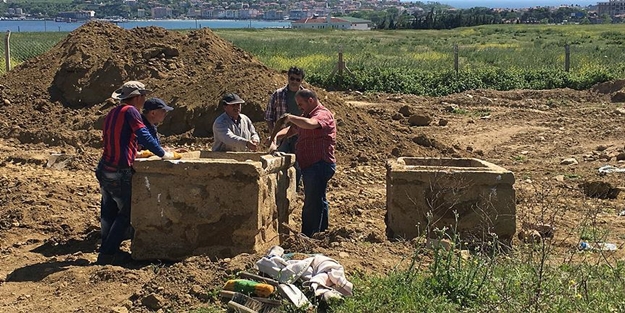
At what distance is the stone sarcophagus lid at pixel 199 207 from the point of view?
6.94 meters

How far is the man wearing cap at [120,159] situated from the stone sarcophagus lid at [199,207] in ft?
0.42

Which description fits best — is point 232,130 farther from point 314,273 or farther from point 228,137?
point 314,273

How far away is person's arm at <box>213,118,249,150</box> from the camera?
7996 mm

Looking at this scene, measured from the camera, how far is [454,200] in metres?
7.11

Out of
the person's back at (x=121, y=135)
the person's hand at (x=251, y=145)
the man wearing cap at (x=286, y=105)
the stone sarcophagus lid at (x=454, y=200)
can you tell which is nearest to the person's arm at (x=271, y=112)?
the man wearing cap at (x=286, y=105)

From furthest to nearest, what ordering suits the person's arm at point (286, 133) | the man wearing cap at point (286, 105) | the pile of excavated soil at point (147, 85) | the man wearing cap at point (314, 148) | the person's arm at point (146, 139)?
the pile of excavated soil at point (147, 85) → the man wearing cap at point (286, 105) → the person's arm at point (286, 133) → the man wearing cap at point (314, 148) → the person's arm at point (146, 139)

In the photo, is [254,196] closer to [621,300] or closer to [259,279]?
[259,279]

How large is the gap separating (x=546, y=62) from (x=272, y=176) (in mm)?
Result: 24356

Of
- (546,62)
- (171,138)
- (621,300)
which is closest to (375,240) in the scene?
(621,300)

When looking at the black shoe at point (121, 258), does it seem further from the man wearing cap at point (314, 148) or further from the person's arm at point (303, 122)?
the person's arm at point (303, 122)

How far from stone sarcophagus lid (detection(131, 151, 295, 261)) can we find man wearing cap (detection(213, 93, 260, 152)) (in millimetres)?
891

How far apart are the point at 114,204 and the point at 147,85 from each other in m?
8.11

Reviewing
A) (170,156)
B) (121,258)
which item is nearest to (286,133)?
(170,156)

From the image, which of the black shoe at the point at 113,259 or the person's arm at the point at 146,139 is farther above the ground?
the person's arm at the point at 146,139
